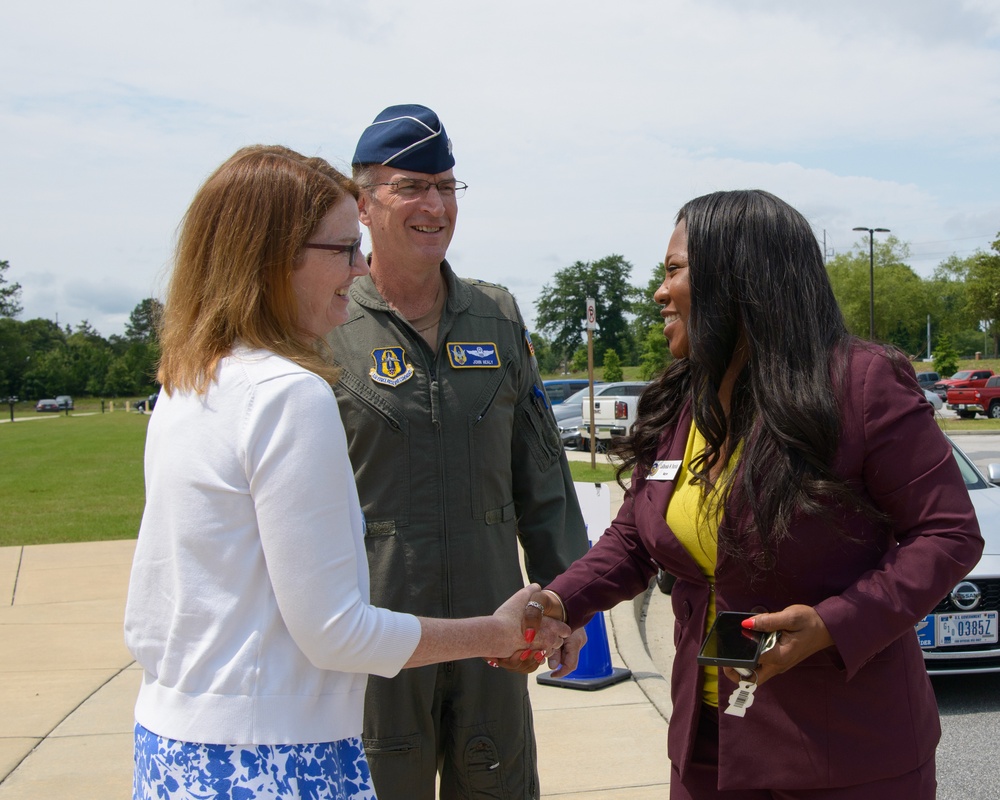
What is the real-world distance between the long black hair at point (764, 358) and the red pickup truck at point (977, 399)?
3489 cm

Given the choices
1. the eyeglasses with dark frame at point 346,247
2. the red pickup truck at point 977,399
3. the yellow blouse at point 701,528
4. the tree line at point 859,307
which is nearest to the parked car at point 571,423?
the tree line at point 859,307

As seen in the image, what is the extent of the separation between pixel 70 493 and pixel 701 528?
1576 cm

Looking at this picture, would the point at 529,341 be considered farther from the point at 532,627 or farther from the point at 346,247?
the point at 346,247

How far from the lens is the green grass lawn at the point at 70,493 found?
11477mm

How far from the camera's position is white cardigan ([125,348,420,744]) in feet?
5.51

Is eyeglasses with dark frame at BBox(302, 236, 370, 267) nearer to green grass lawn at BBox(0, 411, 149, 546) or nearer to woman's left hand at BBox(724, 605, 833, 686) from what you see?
woman's left hand at BBox(724, 605, 833, 686)

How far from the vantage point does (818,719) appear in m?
2.00

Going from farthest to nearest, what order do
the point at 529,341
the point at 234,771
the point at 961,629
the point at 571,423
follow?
the point at 571,423
the point at 961,629
the point at 529,341
the point at 234,771

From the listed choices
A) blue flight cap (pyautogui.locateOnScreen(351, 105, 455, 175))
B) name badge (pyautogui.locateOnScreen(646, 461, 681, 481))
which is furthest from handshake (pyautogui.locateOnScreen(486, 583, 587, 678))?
blue flight cap (pyautogui.locateOnScreen(351, 105, 455, 175))

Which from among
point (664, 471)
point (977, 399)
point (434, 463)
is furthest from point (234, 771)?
point (977, 399)

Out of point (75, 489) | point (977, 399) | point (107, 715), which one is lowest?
point (75, 489)

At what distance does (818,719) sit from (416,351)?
156cm

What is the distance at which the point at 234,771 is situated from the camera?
5.56 feet

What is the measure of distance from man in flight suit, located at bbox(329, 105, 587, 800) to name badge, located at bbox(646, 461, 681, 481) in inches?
26.7
